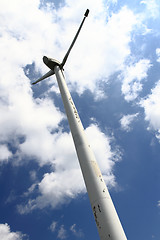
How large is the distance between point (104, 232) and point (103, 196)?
179 centimetres

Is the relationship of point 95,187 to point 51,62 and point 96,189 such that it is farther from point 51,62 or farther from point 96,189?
point 51,62

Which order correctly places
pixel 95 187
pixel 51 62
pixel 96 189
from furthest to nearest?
pixel 51 62
pixel 95 187
pixel 96 189

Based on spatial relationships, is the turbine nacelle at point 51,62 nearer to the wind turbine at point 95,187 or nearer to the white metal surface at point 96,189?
the wind turbine at point 95,187

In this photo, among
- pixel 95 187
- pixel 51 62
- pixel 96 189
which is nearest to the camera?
pixel 96 189

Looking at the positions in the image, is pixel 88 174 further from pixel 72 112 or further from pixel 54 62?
pixel 54 62

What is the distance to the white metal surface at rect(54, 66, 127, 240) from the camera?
8.80 metres

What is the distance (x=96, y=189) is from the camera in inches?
408

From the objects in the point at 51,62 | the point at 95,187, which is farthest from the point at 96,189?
the point at 51,62

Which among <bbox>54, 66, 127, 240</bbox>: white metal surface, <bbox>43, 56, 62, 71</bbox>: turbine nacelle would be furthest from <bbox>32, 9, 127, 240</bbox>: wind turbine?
<bbox>43, 56, 62, 71</bbox>: turbine nacelle

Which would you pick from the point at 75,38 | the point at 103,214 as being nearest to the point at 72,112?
the point at 103,214

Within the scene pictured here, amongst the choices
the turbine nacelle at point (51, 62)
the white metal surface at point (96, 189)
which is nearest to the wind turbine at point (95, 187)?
the white metal surface at point (96, 189)

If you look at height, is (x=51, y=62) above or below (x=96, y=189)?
above

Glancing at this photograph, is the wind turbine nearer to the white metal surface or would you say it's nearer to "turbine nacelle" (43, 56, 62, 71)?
the white metal surface

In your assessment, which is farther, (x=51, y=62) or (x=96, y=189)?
(x=51, y=62)
